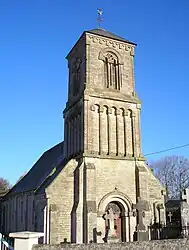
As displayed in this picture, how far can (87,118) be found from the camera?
21.7m

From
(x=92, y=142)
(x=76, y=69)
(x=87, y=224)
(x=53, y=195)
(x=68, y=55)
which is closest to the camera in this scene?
(x=87, y=224)

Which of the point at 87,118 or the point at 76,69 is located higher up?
the point at 76,69

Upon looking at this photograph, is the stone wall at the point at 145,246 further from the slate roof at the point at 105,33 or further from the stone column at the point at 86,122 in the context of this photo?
the slate roof at the point at 105,33

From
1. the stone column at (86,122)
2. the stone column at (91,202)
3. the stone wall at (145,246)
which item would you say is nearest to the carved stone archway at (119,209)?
the stone column at (91,202)

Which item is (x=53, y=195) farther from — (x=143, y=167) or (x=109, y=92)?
(x=109, y=92)

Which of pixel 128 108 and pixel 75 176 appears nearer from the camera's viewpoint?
pixel 75 176

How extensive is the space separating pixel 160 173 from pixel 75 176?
113 ft

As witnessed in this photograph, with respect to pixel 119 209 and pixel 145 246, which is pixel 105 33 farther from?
pixel 145 246

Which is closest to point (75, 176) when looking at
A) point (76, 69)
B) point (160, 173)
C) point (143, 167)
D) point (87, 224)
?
point (87, 224)

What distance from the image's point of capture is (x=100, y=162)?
68.9 ft

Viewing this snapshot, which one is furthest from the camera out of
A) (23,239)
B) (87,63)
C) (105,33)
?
(105,33)

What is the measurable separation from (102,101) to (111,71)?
3216mm

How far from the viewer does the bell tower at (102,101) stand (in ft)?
71.9

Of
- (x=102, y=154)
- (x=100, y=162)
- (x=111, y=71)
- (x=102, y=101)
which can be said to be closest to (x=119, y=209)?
(x=100, y=162)
